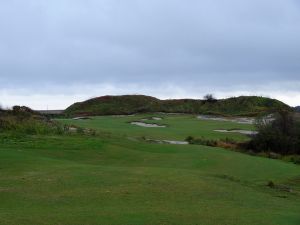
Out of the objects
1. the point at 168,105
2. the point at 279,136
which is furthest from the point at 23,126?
the point at 168,105

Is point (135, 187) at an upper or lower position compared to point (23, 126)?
lower

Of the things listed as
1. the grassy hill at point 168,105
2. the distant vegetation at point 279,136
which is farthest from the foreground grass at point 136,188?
the grassy hill at point 168,105

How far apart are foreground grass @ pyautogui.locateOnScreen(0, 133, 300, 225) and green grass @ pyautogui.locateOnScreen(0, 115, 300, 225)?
0.09 feet

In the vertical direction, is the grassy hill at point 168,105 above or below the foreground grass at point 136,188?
above

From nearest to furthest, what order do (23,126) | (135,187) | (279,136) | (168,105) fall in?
(135,187)
(23,126)
(279,136)
(168,105)

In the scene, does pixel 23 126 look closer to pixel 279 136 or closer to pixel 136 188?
pixel 279 136

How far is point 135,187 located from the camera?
784 inches

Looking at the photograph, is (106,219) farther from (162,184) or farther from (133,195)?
(162,184)

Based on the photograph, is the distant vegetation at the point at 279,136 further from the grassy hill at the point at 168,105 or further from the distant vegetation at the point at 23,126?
the grassy hill at the point at 168,105

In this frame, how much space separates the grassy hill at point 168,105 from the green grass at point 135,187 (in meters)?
51.6

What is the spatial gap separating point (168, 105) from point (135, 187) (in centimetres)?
7114

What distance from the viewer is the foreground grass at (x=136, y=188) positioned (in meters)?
15.4

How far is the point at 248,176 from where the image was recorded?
26297mm

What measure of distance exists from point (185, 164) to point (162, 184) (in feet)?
28.3
